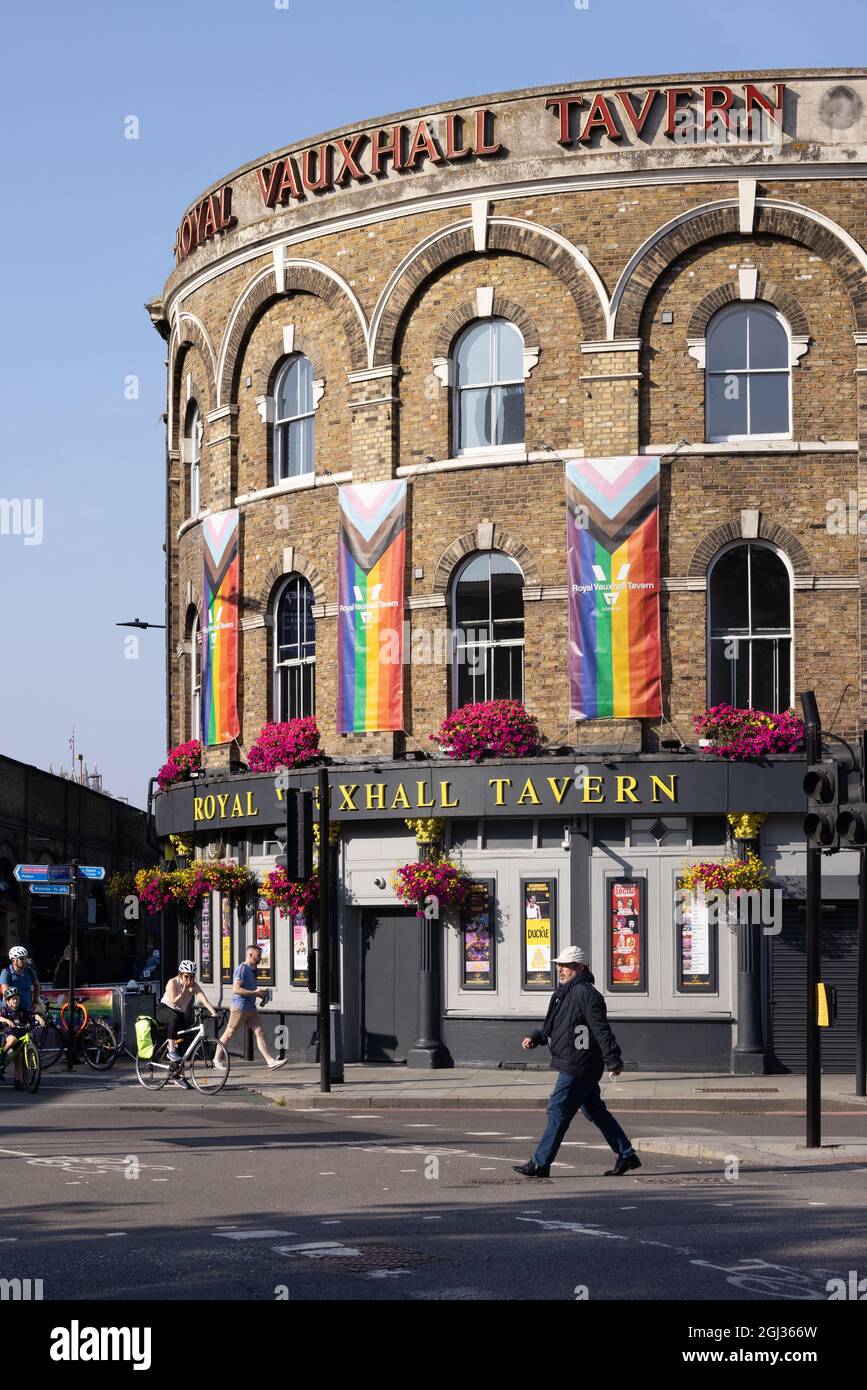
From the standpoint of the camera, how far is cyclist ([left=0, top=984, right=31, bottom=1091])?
23531 millimetres

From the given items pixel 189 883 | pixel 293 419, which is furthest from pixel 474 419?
pixel 189 883

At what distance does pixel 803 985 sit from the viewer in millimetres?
26078

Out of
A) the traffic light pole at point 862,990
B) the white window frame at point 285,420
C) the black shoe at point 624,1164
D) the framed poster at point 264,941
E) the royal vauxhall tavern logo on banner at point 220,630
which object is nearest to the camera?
the black shoe at point 624,1164

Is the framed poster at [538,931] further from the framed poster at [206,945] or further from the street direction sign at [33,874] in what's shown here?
the street direction sign at [33,874]

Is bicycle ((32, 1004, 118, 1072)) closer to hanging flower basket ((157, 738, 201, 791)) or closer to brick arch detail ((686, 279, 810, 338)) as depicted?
hanging flower basket ((157, 738, 201, 791))

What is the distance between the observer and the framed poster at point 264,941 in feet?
97.2

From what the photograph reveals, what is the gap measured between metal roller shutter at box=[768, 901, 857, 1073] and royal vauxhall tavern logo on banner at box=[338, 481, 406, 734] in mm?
6511

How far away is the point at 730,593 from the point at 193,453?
37.0ft

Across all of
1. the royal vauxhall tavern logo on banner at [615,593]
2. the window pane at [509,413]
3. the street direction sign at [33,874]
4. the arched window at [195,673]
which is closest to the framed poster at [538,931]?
the royal vauxhall tavern logo on banner at [615,593]

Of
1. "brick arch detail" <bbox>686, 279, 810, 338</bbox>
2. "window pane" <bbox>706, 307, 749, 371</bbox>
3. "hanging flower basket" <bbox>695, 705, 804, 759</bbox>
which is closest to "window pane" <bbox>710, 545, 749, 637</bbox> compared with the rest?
"hanging flower basket" <bbox>695, 705, 804, 759</bbox>

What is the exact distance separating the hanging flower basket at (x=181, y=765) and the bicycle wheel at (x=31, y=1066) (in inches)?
347

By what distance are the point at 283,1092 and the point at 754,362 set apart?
1232cm

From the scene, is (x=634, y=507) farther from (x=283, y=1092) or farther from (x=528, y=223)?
(x=283, y=1092)

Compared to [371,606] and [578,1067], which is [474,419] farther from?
[578,1067]
